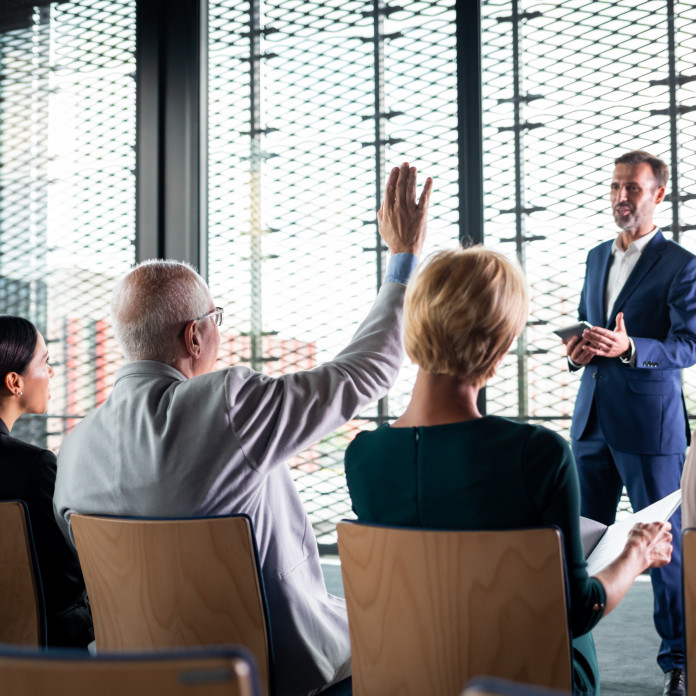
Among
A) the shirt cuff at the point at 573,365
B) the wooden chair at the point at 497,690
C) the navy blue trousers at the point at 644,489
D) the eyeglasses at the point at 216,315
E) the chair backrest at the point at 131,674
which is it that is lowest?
the navy blue trousers at the point at 644,489

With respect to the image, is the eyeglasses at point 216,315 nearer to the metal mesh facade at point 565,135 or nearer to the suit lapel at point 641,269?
the suit lapel at point 641,269

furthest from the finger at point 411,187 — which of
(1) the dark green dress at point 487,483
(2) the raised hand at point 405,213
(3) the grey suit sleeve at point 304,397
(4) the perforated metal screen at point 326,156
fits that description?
(4) the perforated metal screen at point 326,156

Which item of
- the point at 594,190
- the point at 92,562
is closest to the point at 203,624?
the point at 92,562

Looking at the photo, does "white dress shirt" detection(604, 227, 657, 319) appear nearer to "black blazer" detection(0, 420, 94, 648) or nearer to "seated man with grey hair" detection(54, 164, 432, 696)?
"seated man with grey hair" detection(54, 164, 432, 696)

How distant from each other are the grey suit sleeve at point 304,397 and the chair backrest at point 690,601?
0.80m

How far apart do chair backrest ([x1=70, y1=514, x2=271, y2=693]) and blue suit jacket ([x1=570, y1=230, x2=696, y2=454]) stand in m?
2.18

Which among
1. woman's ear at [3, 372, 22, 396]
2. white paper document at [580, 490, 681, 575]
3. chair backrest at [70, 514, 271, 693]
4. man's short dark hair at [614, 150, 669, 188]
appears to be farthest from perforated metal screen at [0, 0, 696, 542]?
chair backrest at [70, 514, 271, 693]

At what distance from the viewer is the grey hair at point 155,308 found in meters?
1.96

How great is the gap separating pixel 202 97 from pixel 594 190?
2528 mm

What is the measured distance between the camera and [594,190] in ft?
14.2

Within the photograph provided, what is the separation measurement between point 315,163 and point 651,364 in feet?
8.48

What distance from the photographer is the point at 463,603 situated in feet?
4.43

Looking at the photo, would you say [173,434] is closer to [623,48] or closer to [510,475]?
[510,475]

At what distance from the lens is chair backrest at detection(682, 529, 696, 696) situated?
123 centimetres
